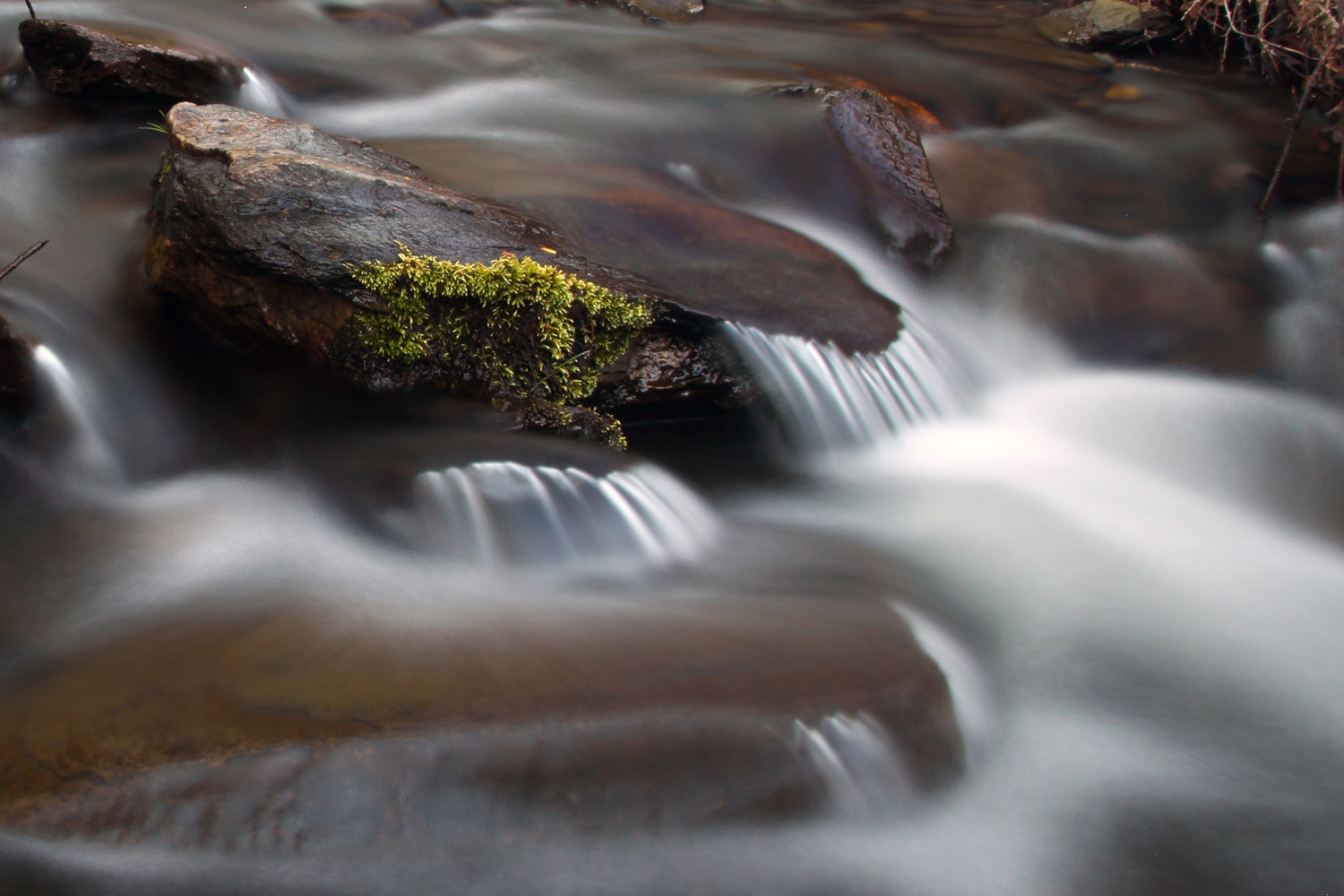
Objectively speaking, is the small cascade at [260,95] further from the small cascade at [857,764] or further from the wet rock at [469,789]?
the small cascade at [857,764]

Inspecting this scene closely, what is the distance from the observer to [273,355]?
359 centimetres

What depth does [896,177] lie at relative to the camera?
16.6ft

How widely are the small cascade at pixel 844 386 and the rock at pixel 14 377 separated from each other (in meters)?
2.30

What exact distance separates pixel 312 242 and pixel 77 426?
94 centimetres

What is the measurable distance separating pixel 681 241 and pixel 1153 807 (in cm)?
252

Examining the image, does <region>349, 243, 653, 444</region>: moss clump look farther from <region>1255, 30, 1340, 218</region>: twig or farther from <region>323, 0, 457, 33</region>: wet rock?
<region>1255, 30, 1340, 218</region>: twig

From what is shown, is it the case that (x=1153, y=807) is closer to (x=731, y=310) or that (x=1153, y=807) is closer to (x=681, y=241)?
(x=731, y=310)

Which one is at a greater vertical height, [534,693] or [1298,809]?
[534,693]

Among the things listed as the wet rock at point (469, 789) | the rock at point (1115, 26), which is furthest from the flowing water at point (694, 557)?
the rock at point (1115, 26)

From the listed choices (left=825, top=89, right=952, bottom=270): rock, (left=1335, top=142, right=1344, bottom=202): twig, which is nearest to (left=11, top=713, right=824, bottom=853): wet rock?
(left=825, top=89, right=952, bottom=270): rock

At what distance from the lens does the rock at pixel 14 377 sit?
323cm

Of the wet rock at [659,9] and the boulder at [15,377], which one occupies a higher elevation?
the wet rock at [659,9]

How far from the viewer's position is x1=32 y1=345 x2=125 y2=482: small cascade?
3.30 meters

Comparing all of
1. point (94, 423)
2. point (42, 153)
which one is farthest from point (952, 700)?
point (42, 153)
